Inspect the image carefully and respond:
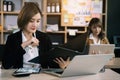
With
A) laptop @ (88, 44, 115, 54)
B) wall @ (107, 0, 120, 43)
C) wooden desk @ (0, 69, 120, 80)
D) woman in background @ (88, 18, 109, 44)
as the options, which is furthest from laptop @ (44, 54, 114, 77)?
Answer: wall @ (107, 0, 120, 43)

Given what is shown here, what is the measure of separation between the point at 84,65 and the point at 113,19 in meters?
4.22

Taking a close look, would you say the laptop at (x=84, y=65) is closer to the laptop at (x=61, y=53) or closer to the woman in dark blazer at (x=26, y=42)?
the laptop at (x=61, y=53)

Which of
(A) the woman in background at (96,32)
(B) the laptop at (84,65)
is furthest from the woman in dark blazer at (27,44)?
(A) the woman in background at (96,32)

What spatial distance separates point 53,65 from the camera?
2.26 metres

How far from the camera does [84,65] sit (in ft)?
6.25

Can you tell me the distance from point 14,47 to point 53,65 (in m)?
0.38

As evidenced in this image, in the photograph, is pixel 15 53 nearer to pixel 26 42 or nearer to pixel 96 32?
pixel 26 42

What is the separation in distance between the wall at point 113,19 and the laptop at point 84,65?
3957 mm

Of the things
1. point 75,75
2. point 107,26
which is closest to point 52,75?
point 75,75

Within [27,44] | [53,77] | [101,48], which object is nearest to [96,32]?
[101,48]

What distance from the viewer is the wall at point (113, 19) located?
19.4 ft

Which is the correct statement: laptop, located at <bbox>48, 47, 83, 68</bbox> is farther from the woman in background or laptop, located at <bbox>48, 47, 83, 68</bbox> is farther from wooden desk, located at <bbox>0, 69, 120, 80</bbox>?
the woman in background

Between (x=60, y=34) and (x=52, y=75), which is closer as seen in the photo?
(x=52, y=75)

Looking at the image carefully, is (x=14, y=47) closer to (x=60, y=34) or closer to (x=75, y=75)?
(x=75, y=75)
